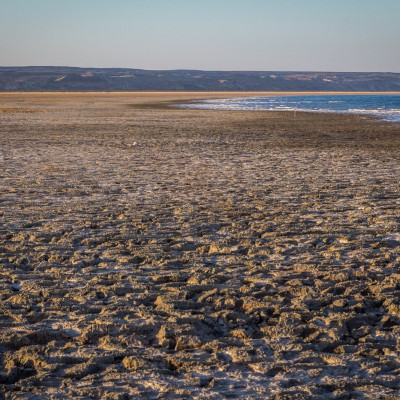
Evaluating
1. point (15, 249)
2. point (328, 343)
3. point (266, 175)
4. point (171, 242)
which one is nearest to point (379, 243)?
point (171, 242)

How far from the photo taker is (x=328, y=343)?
416 centimetres

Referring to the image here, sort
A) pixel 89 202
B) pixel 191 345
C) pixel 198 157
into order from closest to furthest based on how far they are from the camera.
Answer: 1. pixel 191 345
2. pixel 89 202
3. pixel 198 157

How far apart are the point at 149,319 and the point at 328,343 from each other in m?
1.26

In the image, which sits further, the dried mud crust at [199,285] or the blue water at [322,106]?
the blue water at [322,106]

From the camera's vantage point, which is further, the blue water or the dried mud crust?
the blue water

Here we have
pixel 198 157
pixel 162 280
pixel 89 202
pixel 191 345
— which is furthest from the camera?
pixel 198 157

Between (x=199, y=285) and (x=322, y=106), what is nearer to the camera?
(x=199, y=285)

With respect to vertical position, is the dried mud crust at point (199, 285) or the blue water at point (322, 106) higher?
the blue water at point (322, 106)

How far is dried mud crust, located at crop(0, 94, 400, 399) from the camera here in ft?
12.2

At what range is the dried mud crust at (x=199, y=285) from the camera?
12.2ft

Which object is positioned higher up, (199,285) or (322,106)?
(322,106)

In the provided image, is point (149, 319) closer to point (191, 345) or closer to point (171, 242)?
Answer: point (191, 345)

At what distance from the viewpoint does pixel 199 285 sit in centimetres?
529

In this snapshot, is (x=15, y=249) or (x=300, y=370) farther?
(x=15, y=249)
